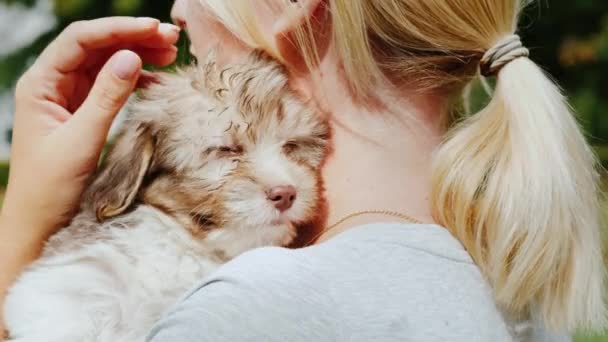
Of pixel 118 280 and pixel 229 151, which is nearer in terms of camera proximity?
pixel 118 280

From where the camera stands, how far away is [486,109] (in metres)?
2.64

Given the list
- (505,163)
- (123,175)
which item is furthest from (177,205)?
(505,163)

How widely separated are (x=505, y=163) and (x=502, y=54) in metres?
0.34

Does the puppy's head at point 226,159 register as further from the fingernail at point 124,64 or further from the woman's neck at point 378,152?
the fingernail at point 124,64

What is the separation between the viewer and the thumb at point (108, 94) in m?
2.73

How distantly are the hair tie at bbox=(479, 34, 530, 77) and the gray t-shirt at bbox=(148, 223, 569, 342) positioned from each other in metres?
0.53

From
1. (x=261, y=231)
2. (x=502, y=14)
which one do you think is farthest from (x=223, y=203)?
(x=502, y=14)

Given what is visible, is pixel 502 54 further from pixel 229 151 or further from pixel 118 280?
pixel 118 280

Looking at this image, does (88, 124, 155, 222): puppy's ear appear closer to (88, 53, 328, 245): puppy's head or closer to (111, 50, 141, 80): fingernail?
(88, 53, 328, 245): puppy's head

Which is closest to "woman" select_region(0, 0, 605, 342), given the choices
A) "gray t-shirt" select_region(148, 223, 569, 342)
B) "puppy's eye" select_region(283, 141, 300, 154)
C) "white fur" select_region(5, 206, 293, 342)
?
"gray t-shirt" select_region(148, 223, 569, 342)

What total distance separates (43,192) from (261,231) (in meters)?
0.71

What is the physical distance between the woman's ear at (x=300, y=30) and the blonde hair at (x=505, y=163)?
0.15 feet

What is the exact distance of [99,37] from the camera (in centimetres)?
291

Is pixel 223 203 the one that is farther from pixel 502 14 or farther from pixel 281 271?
pixel 502 14
